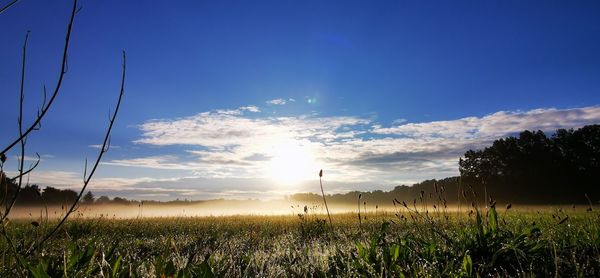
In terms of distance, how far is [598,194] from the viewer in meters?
49.7

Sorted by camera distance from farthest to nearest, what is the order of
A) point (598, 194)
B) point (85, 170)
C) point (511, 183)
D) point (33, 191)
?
point (511, 183)
point (598, 194)
point (33, 191)
point (85, 170)

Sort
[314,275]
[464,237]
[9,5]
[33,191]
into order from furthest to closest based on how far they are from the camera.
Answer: [464,237] < [314,275] < [33,191] < [9,5]

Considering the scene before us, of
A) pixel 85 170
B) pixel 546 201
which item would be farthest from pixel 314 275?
pixel 546 201

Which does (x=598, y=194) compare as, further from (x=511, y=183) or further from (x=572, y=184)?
(x=511, y=183)

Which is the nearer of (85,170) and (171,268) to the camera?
(85,170)

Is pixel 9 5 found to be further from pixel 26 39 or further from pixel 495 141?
pixel 495 141

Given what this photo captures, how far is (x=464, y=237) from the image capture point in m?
4.23

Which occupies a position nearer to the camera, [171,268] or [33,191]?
[171,268]

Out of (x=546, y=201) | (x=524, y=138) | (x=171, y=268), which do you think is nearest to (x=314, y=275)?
(x=171, y=268)

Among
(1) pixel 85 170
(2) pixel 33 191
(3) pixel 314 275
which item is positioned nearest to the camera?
(1) pixel 85 170

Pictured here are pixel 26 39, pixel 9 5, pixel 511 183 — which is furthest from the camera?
pixel 511 183

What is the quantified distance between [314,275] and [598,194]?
6159 centimetres

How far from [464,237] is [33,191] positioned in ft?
14.0

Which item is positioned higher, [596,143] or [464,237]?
[596,143]
